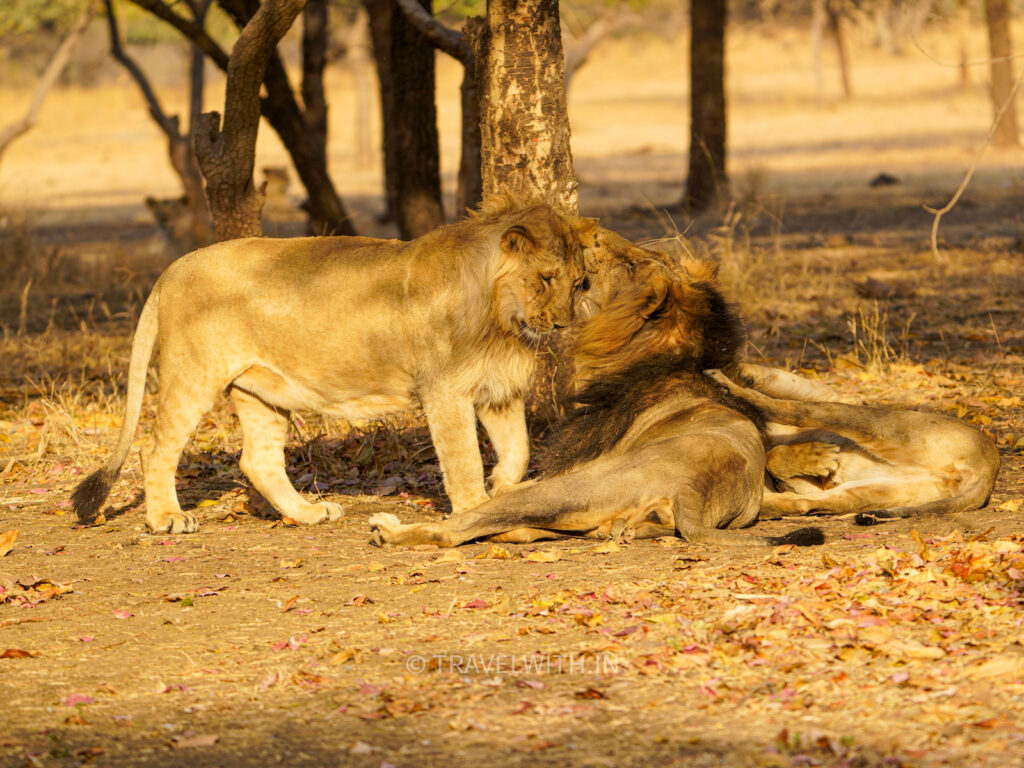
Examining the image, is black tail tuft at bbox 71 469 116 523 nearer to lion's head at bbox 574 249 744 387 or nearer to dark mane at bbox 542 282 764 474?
dark mane at bbox 542 282 764 474

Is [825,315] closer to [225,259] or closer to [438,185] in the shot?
[438,185]

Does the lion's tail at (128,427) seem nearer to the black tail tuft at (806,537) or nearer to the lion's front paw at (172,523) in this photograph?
the lion's front paw at (172,523)

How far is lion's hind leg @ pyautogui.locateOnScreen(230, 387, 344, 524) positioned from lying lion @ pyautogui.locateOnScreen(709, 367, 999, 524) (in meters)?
1.86

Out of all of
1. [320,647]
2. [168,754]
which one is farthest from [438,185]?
[168,754]

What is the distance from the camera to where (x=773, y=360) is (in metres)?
8.59

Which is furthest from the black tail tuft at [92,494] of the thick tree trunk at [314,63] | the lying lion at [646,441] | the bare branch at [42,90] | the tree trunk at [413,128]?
the bare branch at [42,90]

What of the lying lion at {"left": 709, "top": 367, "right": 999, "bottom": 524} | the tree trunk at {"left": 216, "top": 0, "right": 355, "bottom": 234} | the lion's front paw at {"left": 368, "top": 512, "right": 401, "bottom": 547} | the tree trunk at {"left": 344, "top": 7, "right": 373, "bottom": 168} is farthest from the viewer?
the tree trunk at {"left": 344, "top": 7, "right": 373, "bottom": 168}

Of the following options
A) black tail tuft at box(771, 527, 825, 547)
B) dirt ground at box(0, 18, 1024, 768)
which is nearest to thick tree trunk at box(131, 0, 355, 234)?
dirt ground at box(0, 18, 1024, 768)

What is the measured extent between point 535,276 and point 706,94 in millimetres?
11597

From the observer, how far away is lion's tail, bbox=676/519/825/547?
14.7ft

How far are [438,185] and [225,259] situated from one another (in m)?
5.39

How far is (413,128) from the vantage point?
10430mm

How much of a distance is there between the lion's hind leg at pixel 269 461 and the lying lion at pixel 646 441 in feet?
2.27

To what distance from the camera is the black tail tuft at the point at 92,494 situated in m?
5.41
